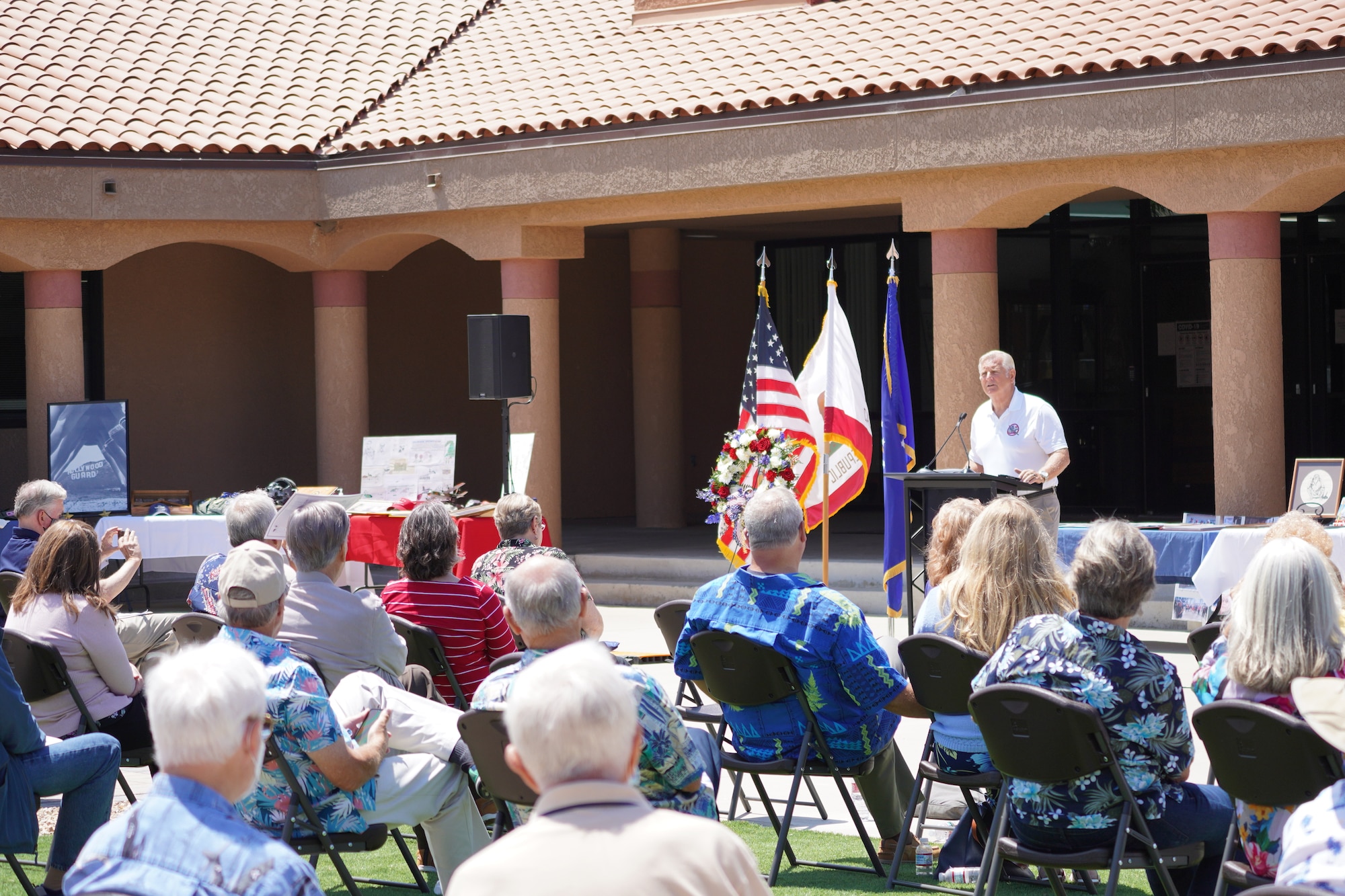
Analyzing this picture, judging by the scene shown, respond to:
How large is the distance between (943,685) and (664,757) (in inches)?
54.5

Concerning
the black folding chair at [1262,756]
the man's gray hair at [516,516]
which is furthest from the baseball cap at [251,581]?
the black folding chair at [1262,756]

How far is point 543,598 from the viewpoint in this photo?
4262 millimetres

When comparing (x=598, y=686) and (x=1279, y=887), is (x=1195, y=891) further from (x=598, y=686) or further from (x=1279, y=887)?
(x=598, y=686)

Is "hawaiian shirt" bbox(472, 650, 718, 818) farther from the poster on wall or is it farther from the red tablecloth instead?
the poster on wall

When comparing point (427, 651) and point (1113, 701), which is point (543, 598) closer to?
point (1113, 701)

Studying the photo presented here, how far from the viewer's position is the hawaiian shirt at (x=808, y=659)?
5223mm

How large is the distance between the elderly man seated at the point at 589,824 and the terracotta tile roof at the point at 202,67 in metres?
11.4

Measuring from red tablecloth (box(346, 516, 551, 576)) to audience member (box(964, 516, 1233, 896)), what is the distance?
7297mm

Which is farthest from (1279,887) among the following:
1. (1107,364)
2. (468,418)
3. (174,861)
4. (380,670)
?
(468,418)

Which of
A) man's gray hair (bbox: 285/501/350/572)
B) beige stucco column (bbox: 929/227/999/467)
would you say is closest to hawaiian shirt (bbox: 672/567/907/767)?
man's gray hair (bbox: 285/501/350/572)

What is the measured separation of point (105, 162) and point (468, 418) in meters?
5.89

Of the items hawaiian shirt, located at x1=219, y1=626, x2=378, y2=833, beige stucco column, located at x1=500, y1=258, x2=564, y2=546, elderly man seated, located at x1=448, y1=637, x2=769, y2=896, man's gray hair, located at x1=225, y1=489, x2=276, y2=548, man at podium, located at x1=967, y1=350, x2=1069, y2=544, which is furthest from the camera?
beige stucco column, located at x1=500, y1=258, x2=564, y2=546

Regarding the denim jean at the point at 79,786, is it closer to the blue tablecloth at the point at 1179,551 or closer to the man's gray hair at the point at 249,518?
the man's gray hair at the point at 249,518

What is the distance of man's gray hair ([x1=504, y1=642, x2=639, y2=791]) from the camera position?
2551 mm
